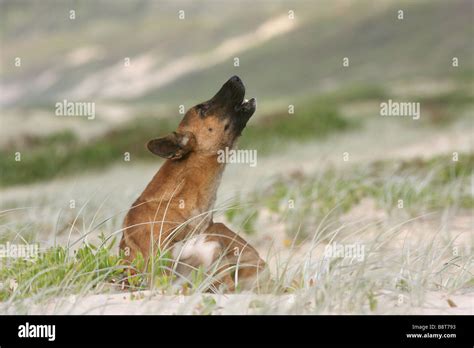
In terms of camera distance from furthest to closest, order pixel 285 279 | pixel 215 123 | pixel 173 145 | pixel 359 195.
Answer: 1. pixel 359 195
2. pixel 215 123
3. pixel 173 145
4. pixel 285 279

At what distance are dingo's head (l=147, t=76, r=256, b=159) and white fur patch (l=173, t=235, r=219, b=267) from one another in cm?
62

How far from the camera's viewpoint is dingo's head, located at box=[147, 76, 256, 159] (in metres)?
6.01

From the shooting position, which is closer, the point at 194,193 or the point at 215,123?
the point at 194,193

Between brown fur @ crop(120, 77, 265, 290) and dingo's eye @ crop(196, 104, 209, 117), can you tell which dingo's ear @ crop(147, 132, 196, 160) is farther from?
dingo's eye @ crop(196, 104, 209, 117)

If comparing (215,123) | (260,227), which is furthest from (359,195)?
(215,123)

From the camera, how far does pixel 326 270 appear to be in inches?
220

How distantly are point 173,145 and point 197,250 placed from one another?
0.76 m

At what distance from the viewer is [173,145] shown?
590 cm

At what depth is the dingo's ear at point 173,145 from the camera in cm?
580

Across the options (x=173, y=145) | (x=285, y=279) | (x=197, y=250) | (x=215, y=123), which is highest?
(x=215, y=123)

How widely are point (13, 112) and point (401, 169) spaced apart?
50.2ft

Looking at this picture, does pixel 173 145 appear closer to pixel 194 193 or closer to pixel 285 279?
pixel 194 193

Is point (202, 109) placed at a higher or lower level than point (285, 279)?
higher
